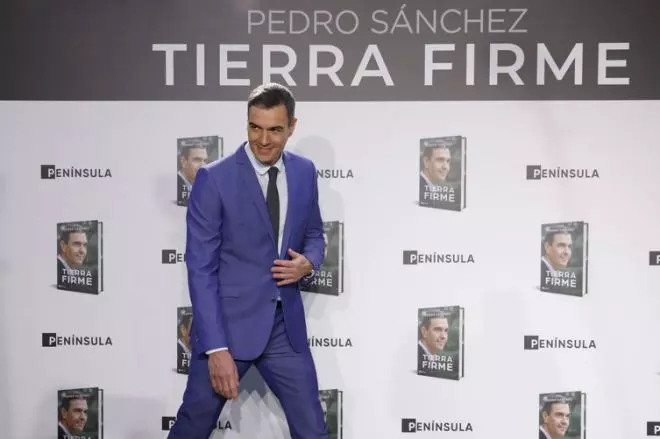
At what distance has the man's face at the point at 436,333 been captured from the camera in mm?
3795

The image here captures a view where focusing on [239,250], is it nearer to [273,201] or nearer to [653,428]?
[273,201]

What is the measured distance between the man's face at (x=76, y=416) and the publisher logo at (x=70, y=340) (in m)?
0.27

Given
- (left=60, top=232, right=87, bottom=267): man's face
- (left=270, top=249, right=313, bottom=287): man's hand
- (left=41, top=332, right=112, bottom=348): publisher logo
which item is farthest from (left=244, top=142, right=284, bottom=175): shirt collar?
(left=41, top=332, right=112, bottom=348): publisher logo

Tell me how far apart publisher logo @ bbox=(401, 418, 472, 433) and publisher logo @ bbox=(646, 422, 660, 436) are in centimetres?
83

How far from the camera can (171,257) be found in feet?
12.5

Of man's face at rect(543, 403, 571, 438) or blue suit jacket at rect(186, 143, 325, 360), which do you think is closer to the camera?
blue suit jacket at rect(186, 143, 325, 360)

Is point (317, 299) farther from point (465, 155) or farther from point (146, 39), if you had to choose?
point (146, 39)

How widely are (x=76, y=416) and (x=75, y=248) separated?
2.63ft

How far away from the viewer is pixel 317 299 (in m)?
3.82

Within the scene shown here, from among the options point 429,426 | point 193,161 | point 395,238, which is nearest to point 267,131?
point 193,161

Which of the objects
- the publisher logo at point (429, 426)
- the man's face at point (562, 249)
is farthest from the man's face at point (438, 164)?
the publisher logo at point (429, 426)

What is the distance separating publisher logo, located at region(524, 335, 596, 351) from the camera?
380 cm

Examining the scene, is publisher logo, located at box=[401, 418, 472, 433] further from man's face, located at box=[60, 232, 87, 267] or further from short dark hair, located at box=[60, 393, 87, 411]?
man's face, located at box=[60, 232, 87, 267]

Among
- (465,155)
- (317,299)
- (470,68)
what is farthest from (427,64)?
(317,299)
